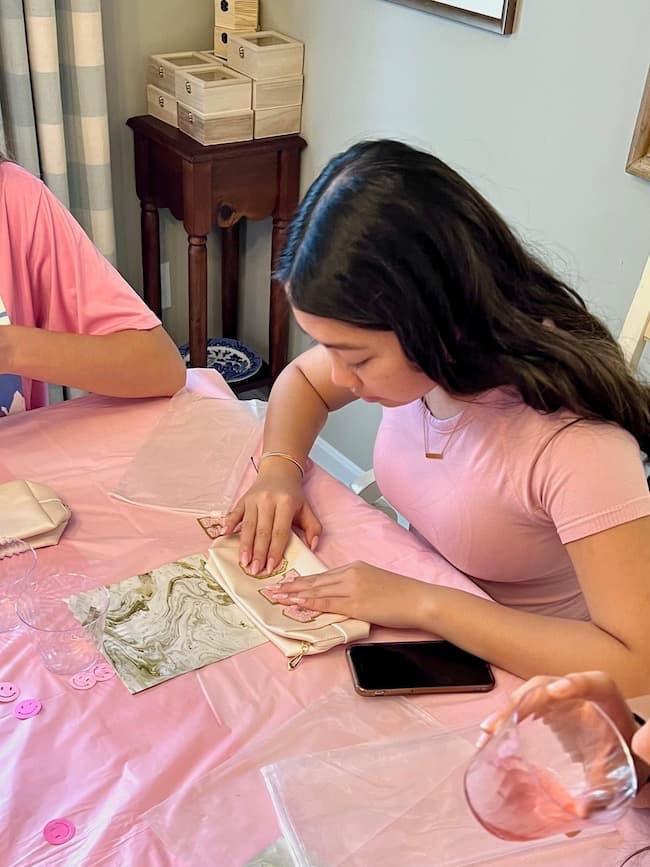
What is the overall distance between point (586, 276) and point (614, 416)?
863mm

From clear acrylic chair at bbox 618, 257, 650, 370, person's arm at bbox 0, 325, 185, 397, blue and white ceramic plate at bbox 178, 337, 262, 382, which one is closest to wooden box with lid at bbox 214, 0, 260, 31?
blue and white ceramic plate at bbox 178, 337, 262, 382

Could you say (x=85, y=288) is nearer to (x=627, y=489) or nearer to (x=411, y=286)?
(x=411, y=286)

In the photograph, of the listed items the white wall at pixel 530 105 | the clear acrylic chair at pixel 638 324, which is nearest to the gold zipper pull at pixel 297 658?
the clear acrylic chair at pixel 638 324

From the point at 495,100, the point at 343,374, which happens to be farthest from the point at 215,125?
the point at 343,374

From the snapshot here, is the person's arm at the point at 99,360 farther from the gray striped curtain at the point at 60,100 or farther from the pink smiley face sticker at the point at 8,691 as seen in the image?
the gray striped curtain at the point at 60,100

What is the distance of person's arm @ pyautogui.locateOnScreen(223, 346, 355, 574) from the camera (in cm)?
104

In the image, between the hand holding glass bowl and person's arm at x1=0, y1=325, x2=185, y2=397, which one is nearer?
the hand holding glass bowl

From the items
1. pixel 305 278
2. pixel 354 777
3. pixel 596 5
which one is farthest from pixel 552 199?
pixel 354 777

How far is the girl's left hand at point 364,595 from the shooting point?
934 millimetres

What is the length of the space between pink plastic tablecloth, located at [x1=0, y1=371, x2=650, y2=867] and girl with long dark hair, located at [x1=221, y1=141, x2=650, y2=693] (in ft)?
0.20

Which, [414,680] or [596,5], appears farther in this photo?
[596,5]

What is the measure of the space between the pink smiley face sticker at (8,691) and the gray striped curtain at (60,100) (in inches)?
53.2

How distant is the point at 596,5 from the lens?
5.16ft

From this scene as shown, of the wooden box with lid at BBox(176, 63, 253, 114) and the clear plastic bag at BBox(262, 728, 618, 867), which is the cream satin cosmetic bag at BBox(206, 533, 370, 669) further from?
the wooden box with lid at BBox(176, 63, 253, 114)
